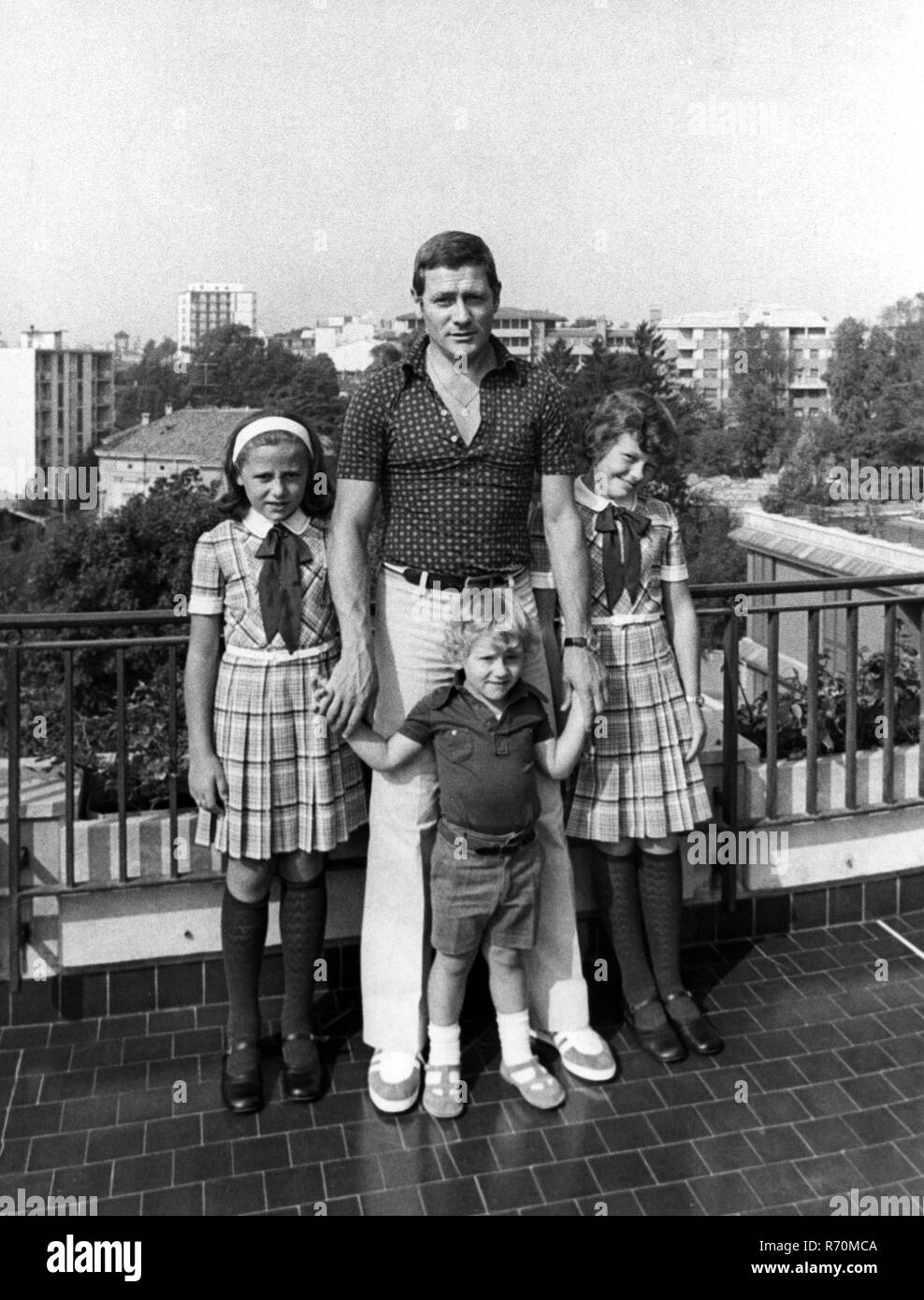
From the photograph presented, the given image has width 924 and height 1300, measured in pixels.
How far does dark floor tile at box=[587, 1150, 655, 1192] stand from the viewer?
2.23 m

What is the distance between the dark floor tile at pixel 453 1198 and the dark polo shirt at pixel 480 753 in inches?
26.2

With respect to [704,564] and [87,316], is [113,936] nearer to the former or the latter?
[704,564]

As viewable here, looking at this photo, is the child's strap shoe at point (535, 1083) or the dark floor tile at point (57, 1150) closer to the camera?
the dark floor tile at point (57, 1150)

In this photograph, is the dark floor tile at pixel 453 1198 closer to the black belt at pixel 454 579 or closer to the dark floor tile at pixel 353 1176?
the dark floor tile at pixel 353 1176

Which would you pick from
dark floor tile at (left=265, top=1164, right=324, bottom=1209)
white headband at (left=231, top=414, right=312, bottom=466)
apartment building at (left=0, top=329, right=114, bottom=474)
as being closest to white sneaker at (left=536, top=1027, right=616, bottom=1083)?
dark floor tile at (left=265, top=1164, right=324, bottom=1209)

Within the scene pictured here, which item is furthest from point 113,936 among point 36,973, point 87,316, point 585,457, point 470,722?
point 87,316

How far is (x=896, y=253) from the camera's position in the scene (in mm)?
58594

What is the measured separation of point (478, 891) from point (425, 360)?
3.63ft

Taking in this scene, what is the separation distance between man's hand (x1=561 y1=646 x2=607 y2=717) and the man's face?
67 centimetres

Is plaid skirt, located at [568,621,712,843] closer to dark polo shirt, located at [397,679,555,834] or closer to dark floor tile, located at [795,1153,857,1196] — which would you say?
dark polo shirt, located at [397,679,555,834]

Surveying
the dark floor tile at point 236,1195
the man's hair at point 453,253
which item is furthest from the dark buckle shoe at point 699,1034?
the man's hair at point 453,253

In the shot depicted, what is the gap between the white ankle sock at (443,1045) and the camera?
256 centimetres

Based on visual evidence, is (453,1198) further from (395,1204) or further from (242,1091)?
(242,1091)
